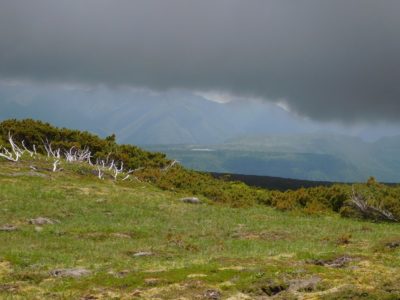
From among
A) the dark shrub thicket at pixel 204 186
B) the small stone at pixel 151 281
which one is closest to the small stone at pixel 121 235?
the small stone at pixel 151 281

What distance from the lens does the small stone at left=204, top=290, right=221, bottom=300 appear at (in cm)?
1374

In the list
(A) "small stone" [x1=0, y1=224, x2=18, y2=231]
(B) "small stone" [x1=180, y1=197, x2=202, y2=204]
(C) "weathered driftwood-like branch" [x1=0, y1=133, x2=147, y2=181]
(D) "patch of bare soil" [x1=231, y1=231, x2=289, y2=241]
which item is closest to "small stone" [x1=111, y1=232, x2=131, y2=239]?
(A) "small stone" [x1=0, y1=224, x2=18, y2=231]

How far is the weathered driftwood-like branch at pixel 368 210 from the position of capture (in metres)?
39.3

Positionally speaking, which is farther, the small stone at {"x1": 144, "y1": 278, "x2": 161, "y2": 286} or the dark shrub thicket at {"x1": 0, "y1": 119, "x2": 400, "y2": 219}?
the dark shrub thicket at {"x1": 0, "y1": 119, "x2": 400, "y2": 219}

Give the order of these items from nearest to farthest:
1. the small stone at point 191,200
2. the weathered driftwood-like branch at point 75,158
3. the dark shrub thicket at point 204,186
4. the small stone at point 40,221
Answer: the small stone at point 40,221 → the small stone at point 191,200 → the dark shrub thicket at point 204,186 → the weathered driftwood-like branch at point 75,158

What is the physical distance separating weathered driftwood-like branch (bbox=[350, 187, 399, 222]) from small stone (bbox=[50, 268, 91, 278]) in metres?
28.2

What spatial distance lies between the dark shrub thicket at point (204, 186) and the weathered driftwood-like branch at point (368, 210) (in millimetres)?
331

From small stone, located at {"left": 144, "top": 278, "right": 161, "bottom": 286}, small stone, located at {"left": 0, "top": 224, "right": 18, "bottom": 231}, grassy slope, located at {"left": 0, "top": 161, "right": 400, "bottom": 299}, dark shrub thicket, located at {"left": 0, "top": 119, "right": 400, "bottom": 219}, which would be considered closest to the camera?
grassy slope, located at {"left": 0, "top": 161, "right": 400, "bottom": 299}

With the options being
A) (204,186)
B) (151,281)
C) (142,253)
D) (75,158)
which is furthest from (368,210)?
(75,158)

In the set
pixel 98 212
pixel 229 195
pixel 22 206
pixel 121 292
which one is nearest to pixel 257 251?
pixel 121 292

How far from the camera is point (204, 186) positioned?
172 feet

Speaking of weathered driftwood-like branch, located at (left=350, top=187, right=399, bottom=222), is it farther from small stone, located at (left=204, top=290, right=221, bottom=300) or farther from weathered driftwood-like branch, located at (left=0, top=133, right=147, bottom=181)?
small stone, located at (left=204, top=290, right=221, bottom=300)

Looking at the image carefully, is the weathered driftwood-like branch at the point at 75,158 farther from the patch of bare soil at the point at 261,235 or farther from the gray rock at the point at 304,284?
the gray rock at the point at 304,284

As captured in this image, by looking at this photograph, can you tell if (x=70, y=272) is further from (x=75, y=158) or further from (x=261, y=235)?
(x=75, y=158)
